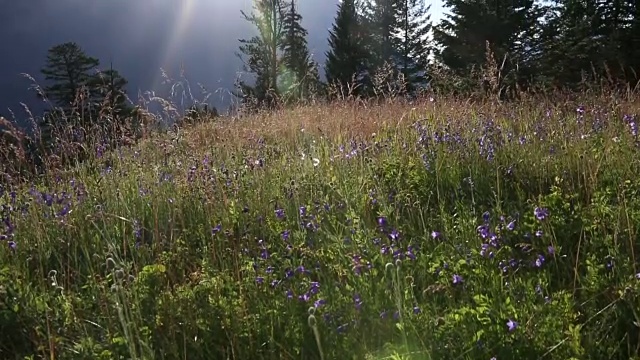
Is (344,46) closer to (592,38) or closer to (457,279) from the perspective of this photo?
(592,38)

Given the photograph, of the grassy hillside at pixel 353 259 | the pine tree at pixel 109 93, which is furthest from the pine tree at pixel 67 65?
the grassy hillside at pixel 353 259

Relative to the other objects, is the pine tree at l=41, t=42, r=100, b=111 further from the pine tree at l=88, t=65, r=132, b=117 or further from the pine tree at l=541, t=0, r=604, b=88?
the pine tree at l=541, t=0, r=604, b=88

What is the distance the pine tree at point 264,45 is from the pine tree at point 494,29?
934 centimetres

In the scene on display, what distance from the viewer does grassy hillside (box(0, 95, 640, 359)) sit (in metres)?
1.64

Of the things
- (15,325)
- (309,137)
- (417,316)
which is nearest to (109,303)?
(15,325)

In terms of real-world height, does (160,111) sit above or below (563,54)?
below

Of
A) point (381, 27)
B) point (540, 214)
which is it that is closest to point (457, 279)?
point (540, 214)

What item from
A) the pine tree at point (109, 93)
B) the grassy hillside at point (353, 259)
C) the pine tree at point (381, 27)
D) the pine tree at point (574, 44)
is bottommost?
the grassy hillside at point (353, 259)

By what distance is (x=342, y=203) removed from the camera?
8.83 ft

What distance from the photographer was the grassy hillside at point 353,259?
1638 mm

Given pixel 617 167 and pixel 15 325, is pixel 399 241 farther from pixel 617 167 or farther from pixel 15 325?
pixel 15 325

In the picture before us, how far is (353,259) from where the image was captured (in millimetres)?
2025

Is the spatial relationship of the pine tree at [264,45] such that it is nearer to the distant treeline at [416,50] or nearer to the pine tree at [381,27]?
the distant treeline at [416,50]

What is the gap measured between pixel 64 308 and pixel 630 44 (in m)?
20.3
